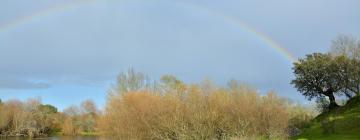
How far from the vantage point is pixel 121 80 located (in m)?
61.1

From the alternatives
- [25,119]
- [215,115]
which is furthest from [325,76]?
[25,119]

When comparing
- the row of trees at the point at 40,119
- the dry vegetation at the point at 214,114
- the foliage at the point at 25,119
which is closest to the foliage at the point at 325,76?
the dry vegetation at the point at 214,114

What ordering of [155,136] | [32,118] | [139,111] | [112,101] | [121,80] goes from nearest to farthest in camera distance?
[155,136], [139,111], [112,101], [121,80], [32,118]

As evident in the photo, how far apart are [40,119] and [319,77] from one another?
81.2 metres

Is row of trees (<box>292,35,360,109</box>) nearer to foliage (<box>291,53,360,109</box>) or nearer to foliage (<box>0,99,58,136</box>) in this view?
foliage (<box>291,53,360,109</box>)

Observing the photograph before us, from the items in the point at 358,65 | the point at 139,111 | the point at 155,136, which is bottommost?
the point at 155,136

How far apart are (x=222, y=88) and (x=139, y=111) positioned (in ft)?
30.1

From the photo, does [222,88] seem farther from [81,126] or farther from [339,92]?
[81,126]

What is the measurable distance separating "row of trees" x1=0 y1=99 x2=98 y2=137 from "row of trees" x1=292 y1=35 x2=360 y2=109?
191 feet

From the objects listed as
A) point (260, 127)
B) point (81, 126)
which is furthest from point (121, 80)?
point (81, 126)

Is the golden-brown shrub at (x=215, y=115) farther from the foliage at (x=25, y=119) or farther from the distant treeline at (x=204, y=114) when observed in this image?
the foliage at (x=25, y=119)

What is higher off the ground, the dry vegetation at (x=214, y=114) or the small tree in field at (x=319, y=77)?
the small tree in field at (x=319, y=77)

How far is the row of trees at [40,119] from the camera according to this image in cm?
10162

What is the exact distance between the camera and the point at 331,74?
174 feet
